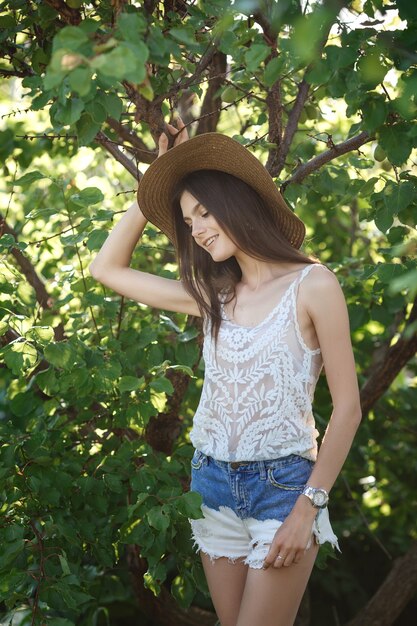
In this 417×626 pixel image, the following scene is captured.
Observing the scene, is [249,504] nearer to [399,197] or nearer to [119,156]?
[399,197]

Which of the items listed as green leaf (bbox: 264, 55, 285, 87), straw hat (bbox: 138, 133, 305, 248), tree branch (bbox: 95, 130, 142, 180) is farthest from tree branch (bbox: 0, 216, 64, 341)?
green leaf (bbox: 264, 55, 285, 87)

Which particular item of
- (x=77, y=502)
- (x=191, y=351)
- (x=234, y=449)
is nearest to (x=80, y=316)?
(x=191, y=351)

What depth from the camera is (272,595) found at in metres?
1.98

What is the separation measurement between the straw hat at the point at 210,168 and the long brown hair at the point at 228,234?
0.07 feet

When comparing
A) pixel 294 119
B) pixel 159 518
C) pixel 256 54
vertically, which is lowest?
pixel 159 518

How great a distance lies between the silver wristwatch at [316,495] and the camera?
1.95 m

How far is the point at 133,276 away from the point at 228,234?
0.38 metres

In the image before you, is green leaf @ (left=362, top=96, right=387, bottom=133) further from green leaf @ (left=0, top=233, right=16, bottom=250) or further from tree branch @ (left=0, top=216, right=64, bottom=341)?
tree branch @ (left=0, top=216, right=64, bottom=341)

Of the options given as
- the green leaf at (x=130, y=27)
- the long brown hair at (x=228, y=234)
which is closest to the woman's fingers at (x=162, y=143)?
the long brown hair at (x=228, y=234)

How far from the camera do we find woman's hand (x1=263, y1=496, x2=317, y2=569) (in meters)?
1.93

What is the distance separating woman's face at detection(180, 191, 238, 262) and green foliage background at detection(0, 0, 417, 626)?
0.33 m

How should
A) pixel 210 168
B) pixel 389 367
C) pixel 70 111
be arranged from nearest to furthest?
pixel 70 111
pixel 210 168
pixel 389 367

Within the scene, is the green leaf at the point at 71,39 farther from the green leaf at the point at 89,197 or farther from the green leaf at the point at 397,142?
the green leaf at the point at 89,197

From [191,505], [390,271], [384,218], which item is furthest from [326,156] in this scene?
[191,505]
